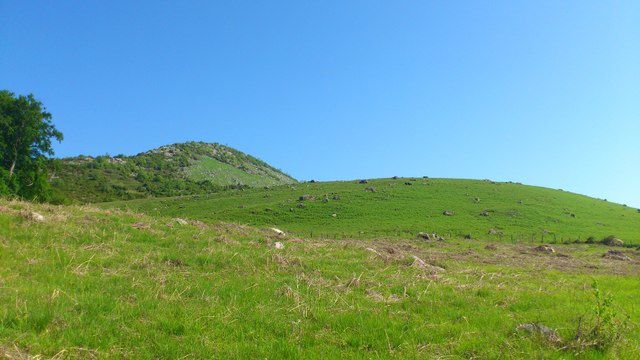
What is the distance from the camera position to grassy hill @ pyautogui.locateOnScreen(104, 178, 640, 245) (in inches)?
2286

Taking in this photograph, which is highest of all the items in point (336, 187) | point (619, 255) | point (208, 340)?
point (336, 187)

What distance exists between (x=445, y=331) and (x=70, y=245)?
13232mm

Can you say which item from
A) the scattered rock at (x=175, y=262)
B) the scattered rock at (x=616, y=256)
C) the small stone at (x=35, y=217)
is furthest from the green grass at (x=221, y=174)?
the scattered rock at (x=175, y=262)

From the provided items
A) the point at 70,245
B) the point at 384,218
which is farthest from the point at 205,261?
the point at 384,218

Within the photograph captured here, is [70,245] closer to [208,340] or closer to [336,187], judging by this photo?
[208,340]

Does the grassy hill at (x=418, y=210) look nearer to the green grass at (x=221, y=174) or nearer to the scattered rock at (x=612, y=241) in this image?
the scattered rock at (x=612, y=241)

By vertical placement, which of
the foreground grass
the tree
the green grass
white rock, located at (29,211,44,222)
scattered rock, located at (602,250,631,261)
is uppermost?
the green grass

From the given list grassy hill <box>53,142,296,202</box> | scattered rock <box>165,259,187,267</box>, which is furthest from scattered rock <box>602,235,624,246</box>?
grassy hill <box>53,142,296,202</box>

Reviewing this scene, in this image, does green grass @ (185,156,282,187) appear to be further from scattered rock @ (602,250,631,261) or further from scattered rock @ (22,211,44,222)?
scattered rock @ (22,211,44,222)

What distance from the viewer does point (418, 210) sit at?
68500 millimetres

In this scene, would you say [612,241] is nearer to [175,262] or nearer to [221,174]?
[175,262]

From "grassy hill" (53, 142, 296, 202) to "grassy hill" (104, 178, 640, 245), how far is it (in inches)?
1553

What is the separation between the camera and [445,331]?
10211mm

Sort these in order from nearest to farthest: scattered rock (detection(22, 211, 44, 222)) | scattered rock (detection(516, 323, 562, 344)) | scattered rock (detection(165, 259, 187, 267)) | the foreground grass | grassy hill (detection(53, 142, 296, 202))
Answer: the foreground grass
scattered rock (detection(516, 323, 562, 344))
scattered rock (detection(165, 259, 187, 267))
scattered rock (detection(22, 211, 44, 222))
grassy hill (detection(53, 142, 296, 202))
